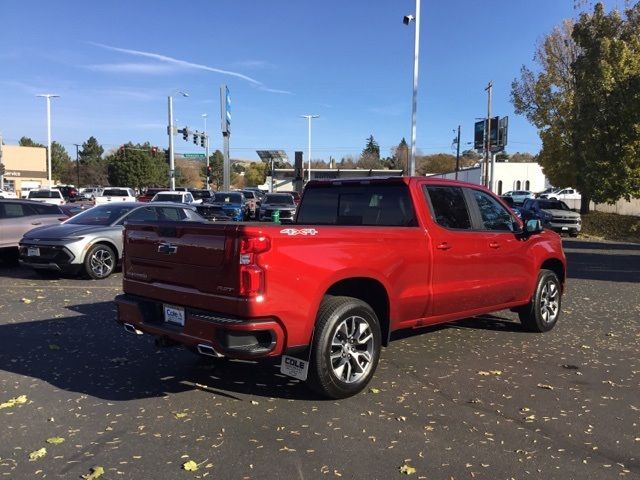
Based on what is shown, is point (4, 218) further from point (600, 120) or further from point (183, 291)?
point (600, 120)

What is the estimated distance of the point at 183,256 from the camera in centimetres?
450

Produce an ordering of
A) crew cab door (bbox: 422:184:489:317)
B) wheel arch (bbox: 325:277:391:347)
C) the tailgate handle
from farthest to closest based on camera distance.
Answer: crew cab door (bbox: 422:184:489:317) < wheel arch (bbox: 325:277:391:347) < the tailgate handle

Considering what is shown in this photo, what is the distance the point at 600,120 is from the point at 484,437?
24.5 meters

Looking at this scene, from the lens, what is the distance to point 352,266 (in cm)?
463

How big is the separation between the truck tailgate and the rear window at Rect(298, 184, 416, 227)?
6.52 feet

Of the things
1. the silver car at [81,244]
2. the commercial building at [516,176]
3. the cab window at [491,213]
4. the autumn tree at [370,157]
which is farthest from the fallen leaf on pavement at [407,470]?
the autumn tree at [370,157]

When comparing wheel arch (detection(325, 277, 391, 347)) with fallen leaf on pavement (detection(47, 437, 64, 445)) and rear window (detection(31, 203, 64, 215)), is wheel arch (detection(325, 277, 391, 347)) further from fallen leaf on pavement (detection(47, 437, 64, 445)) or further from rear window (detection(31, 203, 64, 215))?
rear window (detection(31, 203, 64, 215))

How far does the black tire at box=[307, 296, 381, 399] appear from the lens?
14.7ft

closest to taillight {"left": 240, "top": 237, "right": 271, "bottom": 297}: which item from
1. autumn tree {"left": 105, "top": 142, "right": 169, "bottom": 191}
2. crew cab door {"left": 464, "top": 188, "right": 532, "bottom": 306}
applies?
crew cab door {"left": 464, "top": 188, "right": 532, "bottom": 306}

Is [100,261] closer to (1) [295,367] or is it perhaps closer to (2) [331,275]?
(1) [295,367]

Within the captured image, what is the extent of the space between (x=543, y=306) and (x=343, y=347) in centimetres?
372

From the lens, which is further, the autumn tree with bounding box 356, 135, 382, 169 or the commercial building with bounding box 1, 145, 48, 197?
the autumn tree with bounding box 356, 135, 382, 169

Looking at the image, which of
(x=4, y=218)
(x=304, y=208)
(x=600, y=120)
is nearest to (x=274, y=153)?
(x=600, y=120)

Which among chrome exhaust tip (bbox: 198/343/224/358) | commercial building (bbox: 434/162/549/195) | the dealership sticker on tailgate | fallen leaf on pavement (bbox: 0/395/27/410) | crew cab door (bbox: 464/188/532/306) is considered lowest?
fallen leaf on pavement (bbox: 0/395/27/410)
